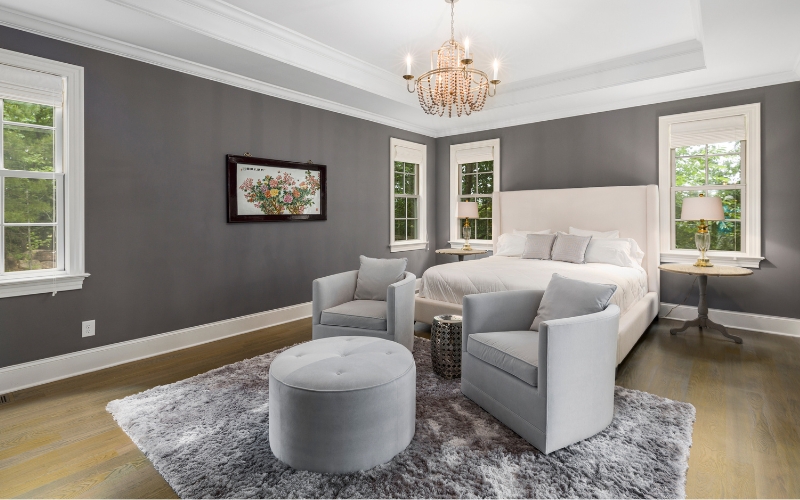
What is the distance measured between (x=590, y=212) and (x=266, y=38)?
4081 millimetres

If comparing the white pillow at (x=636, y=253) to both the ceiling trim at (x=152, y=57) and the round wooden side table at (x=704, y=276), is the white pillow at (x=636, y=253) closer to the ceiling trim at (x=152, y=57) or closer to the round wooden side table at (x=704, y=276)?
the round wooden side table at (x=704, y=276)

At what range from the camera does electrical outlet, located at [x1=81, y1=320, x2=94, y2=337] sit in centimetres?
336

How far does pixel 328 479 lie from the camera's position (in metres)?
1.95

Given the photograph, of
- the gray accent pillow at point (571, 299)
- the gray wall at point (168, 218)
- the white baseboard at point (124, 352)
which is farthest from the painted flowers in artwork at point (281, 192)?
the gray accent pillow at point (571, 299)

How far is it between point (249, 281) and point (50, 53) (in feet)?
7.96

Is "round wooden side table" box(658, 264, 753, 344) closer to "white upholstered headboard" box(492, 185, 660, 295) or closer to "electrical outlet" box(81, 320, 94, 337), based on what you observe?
"white upholstered headboard" box(492, 185, 660, 295)

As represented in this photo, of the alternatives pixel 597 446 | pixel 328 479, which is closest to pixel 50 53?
pixel 328 479

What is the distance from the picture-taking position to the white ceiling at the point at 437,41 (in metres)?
3.07

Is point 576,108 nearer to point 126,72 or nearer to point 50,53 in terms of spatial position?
point 126,72

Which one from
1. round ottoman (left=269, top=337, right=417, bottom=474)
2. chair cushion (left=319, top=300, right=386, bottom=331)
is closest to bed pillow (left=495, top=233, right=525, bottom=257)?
chair cushion (left=319, top=300, right=386, bottom=331)

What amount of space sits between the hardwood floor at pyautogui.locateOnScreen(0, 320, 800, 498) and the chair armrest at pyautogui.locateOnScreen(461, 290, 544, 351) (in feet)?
3.17

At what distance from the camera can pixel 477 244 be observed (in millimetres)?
6582

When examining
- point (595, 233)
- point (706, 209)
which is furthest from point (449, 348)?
point (706, 209)

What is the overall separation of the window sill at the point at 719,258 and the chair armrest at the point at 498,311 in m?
2.90
